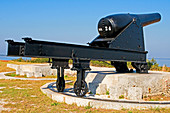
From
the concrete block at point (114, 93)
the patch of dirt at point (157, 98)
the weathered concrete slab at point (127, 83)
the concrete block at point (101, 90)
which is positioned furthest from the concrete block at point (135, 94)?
the concrete block at point (101, 90)

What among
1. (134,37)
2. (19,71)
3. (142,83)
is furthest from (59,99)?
(19,71)

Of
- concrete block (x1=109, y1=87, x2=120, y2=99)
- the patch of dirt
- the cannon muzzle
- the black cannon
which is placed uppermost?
the cannon muzzle

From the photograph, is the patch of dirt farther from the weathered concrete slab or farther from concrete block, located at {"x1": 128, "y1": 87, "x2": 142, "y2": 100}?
concrete block, located at {"x1": 128, "y1": 87, "x2": 142, "y2": 100}

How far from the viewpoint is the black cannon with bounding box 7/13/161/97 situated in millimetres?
6664

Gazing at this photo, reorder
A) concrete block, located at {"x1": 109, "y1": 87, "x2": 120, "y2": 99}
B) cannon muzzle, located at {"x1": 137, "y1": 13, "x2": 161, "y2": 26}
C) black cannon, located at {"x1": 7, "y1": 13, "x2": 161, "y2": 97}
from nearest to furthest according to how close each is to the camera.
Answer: black cannon, located at {"x1": 7, "y1": 13, "x2": 161, "y2": 97}
concrete block, located at {"x1": 109, "y1": 87, "x2": 120, "y2": 99}
cannon muzzle, located at {"x1": 137, "y1": 13, "x2": 161, "y2": 26}

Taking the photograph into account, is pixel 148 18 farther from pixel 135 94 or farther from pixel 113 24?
pixel 135 94

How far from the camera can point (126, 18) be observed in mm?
9812

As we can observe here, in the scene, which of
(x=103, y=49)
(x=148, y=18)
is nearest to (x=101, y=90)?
(x=103, y=49)

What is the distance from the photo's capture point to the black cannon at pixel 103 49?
6.66 meters

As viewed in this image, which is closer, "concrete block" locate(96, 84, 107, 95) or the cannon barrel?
"concrete block" locate(96, 84, 107, 95)

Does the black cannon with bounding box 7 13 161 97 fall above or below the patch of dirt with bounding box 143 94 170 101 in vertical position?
above

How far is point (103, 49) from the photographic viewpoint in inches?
326

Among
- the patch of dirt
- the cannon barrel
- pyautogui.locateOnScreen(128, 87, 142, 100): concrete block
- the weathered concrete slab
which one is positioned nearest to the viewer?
pyautogui.locateOnScreen(128, 87, 142, 100): concrete block

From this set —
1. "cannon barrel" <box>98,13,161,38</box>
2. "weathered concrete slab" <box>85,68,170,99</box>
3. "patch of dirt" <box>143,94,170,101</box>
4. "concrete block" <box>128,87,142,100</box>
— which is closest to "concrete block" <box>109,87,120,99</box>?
"weathered concrete slab" <box>85,68,170,99</box>
